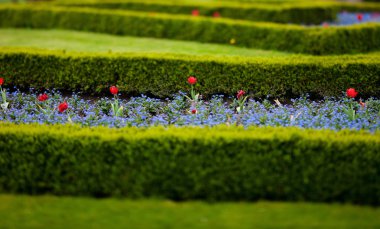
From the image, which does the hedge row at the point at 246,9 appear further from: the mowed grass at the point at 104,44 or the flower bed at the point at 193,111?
the flower bed at the point at 193,111

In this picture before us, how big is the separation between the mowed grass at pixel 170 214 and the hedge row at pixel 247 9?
44.1 feet

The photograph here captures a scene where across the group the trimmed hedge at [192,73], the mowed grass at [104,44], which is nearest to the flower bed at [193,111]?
the trimmed hedge at [192,73]

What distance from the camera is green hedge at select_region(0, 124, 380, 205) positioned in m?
6.50

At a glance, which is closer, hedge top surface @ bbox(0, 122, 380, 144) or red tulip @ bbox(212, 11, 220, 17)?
hedge top surface @ bbox(0, 122, 380, 144)

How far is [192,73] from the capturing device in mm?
11078

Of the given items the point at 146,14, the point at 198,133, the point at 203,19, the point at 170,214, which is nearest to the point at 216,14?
the point at 146,14

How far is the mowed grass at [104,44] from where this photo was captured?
46.8 feet

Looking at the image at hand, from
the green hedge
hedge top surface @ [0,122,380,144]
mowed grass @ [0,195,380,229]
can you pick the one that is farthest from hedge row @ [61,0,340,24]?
mowed grass @ [0,195,380,229]

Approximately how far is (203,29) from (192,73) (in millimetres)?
4806

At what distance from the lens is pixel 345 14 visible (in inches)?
878

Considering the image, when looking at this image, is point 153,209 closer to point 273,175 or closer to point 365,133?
point 273,175

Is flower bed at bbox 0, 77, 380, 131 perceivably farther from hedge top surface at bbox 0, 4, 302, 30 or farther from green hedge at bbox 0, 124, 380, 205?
hedge top surface at bbox 0, 4, 302, 30

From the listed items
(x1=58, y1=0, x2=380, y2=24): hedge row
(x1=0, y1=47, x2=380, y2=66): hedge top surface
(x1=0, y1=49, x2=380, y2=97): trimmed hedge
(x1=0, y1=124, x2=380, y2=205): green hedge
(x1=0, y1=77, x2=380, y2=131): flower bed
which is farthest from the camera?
(x1=58, y1=0, x2=380, y2=24): hedge row

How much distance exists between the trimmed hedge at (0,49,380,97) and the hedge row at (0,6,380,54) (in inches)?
102
